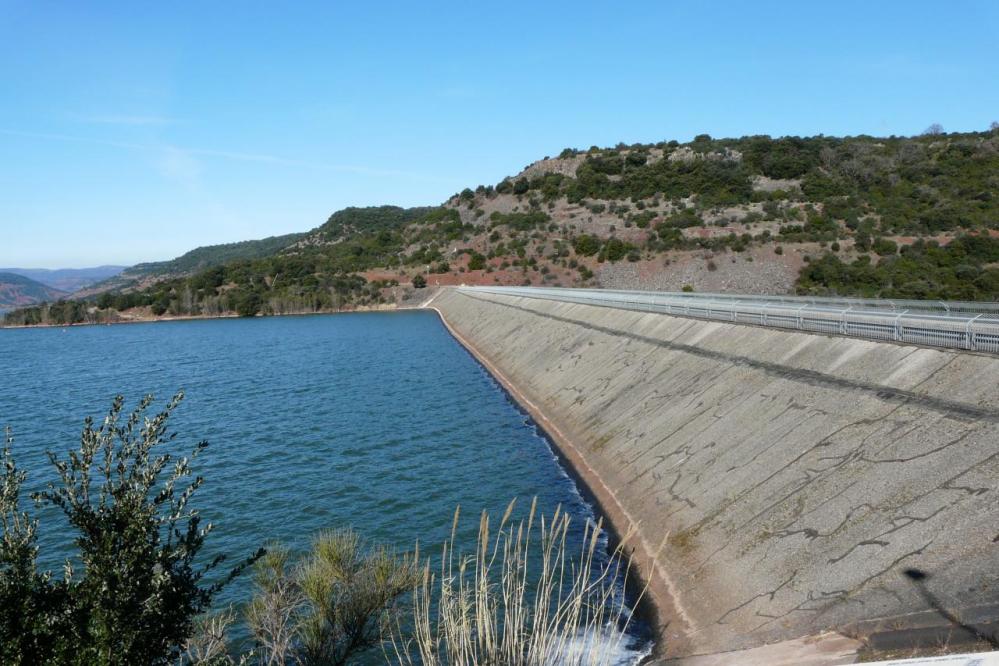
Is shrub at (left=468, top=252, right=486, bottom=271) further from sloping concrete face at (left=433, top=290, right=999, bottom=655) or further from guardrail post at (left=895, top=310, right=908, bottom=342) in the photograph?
guardrail post at (left=895, top=310, right=908, bottom=342)

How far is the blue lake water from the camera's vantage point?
1686cm

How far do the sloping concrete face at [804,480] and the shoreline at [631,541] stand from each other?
109mm

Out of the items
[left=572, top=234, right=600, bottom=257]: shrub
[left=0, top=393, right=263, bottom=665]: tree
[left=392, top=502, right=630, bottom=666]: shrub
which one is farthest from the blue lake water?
[left=572, top=234, right=600, bottom=257]: shrub

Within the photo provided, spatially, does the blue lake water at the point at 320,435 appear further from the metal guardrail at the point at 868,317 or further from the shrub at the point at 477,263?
the shrub at the point at 477,263

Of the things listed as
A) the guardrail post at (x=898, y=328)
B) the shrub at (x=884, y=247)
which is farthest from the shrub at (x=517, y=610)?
the shrub at (x=884, y=247)

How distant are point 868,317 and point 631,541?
7255 millimetres

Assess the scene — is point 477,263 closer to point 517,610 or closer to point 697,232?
point 697,232

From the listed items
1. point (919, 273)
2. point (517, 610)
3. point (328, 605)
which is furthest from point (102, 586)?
point (919, 273)

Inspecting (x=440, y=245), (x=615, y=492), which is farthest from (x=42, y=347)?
(x=615, y=492)

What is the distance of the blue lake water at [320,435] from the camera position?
1686 centimetres

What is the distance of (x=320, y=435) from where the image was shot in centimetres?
2656

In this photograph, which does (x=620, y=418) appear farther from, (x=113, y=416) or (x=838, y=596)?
(x=113, y=416)

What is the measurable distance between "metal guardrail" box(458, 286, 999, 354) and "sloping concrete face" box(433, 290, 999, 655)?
0.43 meters

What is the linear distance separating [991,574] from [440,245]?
126739 millimetres
